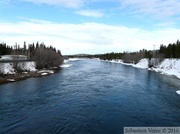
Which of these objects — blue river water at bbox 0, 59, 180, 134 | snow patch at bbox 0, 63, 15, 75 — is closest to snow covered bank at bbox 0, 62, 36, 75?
snow patch at bbox 0, 63, 15, 75

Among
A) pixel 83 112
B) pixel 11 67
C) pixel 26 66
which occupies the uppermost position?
pixel 11 67

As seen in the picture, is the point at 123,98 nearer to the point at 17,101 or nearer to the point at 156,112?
the point at 156,112

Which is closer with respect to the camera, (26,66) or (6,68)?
(6,68)

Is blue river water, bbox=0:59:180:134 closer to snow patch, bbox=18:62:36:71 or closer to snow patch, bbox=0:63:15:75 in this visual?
snow patch, bbox=0:63:15:75

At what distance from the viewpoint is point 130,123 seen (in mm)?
15062

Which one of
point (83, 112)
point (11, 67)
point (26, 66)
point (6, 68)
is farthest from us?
point (26, 66)

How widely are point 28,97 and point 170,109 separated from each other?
598 inches

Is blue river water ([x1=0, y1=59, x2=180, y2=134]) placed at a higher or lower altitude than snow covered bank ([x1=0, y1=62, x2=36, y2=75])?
lower

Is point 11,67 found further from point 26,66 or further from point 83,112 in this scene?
point 83,112

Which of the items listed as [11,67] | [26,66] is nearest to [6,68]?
[11,67]

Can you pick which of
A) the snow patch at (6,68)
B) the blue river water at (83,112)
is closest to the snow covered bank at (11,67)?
the snow patch at (6,68)

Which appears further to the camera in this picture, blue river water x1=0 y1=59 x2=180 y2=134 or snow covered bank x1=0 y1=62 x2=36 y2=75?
snow covered bank x1=0 y1=62 x2=36 y2=75

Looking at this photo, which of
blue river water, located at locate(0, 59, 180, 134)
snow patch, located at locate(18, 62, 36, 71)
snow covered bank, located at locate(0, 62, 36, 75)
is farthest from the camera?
snow patch, located at locate(18, 62, 36, 71)

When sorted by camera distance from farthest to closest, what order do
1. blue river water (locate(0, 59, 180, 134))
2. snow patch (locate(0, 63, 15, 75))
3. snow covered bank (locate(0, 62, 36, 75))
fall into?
snow covered bank (locate(0, 62, 36, 75)), snow patch (locate(0, 63, 15, 75)), blue river water (locate(0, 59, 180, 134))
